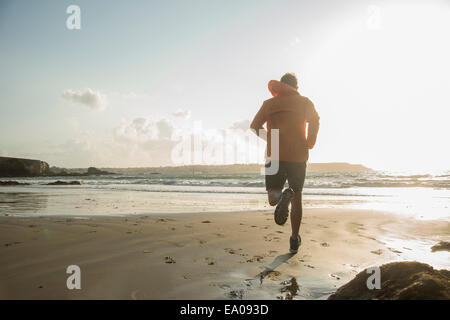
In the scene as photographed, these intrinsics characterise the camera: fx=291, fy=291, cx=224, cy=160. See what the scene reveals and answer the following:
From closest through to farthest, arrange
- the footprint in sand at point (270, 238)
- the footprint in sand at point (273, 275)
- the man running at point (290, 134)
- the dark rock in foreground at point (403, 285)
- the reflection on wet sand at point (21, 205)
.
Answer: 1. the dark rock in foreground at point (403, 285)
2. the footprint in sand at point (273, 275)
3. the man running at point (290, 134)
4. the footprint in sand at point (270, 238)
5. the reflection on wet sand at point (21, 205)

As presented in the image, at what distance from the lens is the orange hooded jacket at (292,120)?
3.93 m

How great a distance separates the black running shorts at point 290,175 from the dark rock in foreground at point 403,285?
1.69m

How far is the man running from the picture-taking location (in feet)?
12.9

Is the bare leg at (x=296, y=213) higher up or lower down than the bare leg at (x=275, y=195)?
lower down

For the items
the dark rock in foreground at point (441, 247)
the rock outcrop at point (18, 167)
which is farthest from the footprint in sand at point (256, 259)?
the rock outcrop at point (18, 167)

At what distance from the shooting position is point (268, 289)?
264 cm

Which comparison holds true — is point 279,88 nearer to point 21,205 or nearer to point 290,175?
point 290,175

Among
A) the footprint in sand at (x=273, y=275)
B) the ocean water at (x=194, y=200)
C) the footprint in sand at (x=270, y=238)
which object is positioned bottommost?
the ocean water at (x=194, y=200)

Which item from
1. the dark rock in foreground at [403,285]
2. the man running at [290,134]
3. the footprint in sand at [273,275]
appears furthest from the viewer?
the man running at [290,134]

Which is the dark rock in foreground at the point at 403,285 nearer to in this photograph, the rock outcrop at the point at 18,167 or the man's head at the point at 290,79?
the man's head at the point at 290,79

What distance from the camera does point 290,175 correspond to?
3998 mm

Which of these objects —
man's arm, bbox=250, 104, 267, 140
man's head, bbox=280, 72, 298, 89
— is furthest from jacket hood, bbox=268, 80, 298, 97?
man's arm, bbox=250, 104, 267, 140

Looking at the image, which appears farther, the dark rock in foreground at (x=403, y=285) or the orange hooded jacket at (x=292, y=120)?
the orange hooded jacket at (x=292, y=120)
